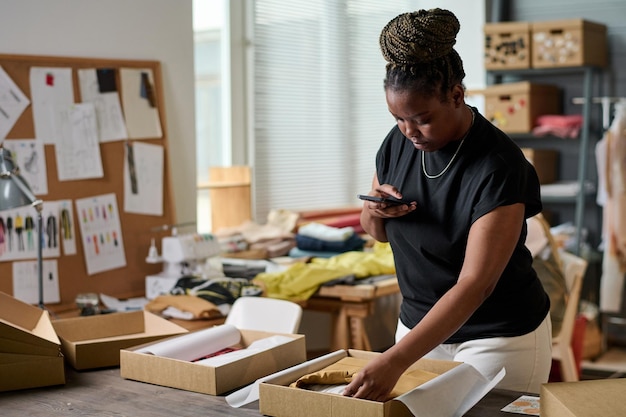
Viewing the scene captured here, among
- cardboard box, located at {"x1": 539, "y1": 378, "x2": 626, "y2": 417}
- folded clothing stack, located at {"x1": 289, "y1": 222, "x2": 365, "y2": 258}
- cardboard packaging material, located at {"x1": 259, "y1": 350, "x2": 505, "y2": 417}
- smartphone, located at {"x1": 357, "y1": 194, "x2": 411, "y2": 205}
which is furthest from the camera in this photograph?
folded clothing stack, located at {"x1": 289, "y1": 222, "x2": 365, "y2": 258}

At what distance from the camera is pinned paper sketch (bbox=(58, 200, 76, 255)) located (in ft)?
11.4

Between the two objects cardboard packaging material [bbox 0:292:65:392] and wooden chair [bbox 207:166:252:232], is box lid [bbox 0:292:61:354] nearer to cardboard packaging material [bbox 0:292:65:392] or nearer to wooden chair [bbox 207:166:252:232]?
cardboard packaging material [bbox 0:292:65:392]

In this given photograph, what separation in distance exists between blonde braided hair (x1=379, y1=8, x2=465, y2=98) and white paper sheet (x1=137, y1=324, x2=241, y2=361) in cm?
83

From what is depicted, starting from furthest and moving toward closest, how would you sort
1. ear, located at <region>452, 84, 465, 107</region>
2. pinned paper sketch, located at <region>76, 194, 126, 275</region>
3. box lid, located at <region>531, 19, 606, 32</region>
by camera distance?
box lid, located at <region>531, 19, 606, 32</region>, pinned paper sketch, located at <region>76, 194, 126, 275</region>, ear, located at <region>452, 84, 465, 107</region>

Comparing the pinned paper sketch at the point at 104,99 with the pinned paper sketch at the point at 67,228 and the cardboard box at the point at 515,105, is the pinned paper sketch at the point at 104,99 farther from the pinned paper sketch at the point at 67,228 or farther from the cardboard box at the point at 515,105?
the cardboard box at the point at 515,105

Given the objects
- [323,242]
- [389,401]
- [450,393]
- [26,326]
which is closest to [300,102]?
[323,242]

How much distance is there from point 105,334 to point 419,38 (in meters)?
1.34

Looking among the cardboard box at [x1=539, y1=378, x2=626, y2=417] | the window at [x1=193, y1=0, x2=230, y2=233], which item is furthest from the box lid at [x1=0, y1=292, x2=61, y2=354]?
the window at [x1=193, y1=0, x2=230, y2=233]

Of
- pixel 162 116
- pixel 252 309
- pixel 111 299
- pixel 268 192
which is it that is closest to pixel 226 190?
pixel 268 192

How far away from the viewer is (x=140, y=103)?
3.77 m

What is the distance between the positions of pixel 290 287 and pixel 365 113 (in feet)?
7.65

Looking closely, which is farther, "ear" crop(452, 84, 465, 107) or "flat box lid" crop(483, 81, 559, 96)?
"flat box lid" crop(483, 81, 559, 96)

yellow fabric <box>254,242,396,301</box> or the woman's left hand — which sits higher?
the woman's left hand

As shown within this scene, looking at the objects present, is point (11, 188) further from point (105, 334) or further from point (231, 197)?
point (231, 197)
